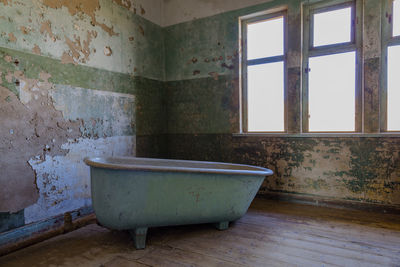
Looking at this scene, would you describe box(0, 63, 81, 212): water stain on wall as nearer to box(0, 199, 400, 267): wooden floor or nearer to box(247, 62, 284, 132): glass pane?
box(0, 199, 400, 267): wooden floor

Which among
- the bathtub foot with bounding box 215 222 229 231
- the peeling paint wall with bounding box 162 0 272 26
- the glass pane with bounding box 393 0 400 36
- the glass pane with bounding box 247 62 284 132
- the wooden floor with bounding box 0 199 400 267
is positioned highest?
the peeling paint wall with bounding box 162 0 272 26

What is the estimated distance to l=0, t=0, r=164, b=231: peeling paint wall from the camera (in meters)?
1.89

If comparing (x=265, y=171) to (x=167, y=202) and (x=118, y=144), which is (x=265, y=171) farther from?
(x=118, y=144)

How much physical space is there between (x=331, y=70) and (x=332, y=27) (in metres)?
0.46

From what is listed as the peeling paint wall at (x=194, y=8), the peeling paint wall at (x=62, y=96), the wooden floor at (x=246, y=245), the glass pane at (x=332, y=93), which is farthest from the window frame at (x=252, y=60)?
the peeling paint wall at (x=62, y=96)

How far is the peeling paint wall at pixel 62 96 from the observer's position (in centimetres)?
189

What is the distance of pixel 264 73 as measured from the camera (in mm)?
3021

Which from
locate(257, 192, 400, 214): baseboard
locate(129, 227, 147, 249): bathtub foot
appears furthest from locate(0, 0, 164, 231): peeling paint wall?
locate(257, 192, 400, 214): baseboard

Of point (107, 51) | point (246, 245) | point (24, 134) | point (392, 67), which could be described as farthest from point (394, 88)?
point (24, 134)

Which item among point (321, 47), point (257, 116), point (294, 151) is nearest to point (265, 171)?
point (294, 151)

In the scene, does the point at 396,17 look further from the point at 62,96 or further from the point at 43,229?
the point at 43,229

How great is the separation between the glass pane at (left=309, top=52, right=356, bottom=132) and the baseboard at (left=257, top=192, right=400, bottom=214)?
29.7 inches

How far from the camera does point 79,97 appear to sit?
239cm

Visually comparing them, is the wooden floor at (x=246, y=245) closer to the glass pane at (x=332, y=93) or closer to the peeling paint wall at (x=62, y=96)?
the peeling paint wall at (x=62, y=96)
